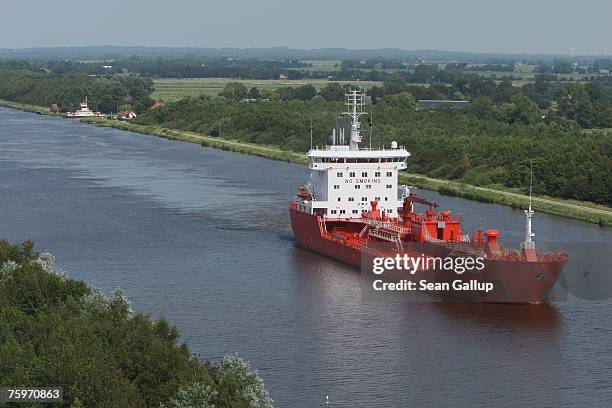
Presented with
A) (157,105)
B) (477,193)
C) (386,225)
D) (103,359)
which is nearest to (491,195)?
(477,193)

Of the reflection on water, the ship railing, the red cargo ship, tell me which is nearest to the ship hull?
the red cargo ship

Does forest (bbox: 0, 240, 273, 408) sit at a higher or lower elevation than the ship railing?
higher

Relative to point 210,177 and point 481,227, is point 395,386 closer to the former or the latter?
point 481,227

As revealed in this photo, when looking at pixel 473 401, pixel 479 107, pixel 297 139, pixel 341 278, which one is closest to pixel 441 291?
pixel 341 278

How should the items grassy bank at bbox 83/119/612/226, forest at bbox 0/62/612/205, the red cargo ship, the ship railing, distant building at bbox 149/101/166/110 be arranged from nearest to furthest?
1. the red cargo ship
2. the ship railing
3. grassy bank at bbox 83/119/612/226
4. forest at bbox 0/62/612/205
5. distant building at bbox 149/101/166/110

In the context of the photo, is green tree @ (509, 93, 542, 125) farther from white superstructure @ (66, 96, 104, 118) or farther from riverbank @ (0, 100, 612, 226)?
white superstructure @ (66, 96, 104, 118)

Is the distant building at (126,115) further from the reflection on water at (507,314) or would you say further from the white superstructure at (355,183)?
the reflection on water at (507,314)

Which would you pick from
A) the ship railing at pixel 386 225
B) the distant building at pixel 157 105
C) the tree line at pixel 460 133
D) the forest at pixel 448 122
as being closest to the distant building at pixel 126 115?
the forest at pixel 448 122
